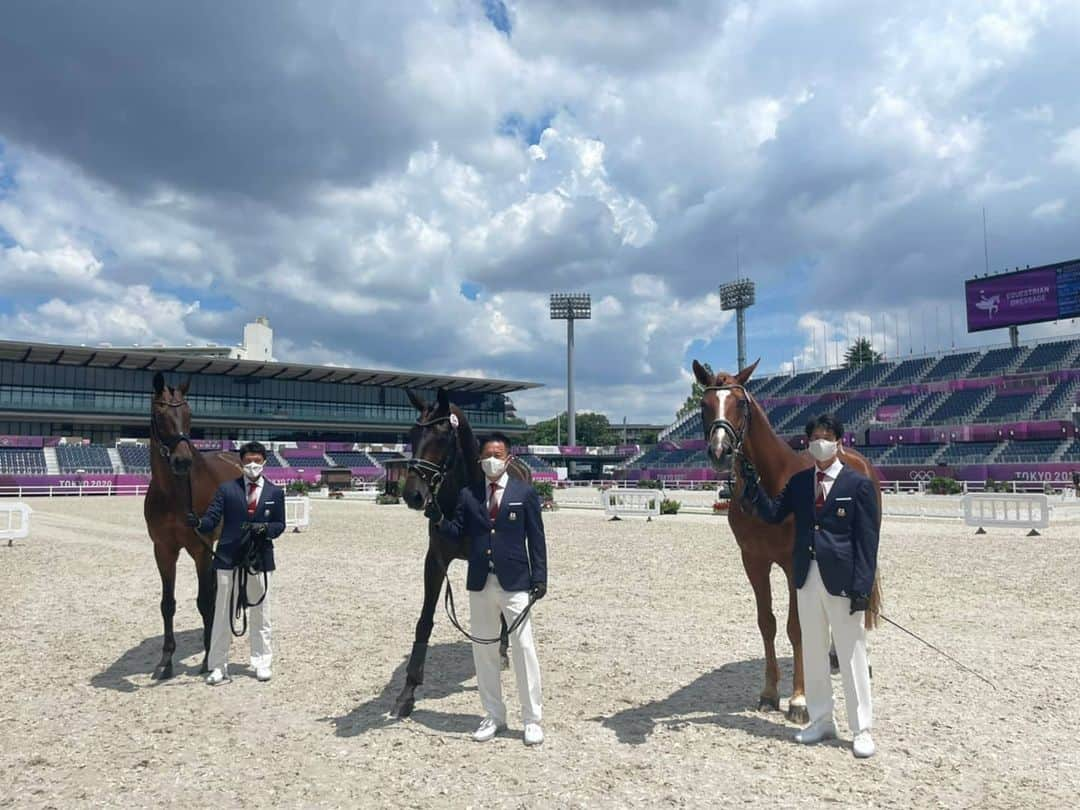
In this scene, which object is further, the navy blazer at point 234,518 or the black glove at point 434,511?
the navy blazer at point 234,518

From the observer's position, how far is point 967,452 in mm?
49562

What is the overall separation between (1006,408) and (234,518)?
201 feet

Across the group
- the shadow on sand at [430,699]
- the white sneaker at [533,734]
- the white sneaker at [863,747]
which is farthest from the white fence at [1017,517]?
the white sneaker at [533,734]

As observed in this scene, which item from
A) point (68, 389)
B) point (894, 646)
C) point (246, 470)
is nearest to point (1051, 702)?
point (894, 646)

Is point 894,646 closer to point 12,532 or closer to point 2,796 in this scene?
point 2,796

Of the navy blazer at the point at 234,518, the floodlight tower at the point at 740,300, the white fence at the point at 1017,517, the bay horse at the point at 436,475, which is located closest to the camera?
the bay horse at the point at 436,475

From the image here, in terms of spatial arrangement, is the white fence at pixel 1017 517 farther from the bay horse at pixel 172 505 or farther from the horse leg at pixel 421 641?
the bay horse at pixel 172 505

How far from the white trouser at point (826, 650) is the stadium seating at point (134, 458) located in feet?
193

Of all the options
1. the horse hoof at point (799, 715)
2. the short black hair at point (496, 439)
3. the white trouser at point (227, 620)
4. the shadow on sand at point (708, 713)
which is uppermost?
the short black hair at point (496, 439)

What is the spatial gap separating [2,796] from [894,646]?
26.0 feet

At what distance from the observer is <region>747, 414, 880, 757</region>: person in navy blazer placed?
4621 millimetres

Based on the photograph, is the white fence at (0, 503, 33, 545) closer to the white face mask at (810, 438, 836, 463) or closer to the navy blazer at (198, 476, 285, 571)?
the navy blazer at (198, 476, 285, 571)

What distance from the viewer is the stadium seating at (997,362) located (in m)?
58.4

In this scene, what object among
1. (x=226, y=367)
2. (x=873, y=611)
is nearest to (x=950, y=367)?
(x=873, y=611)
